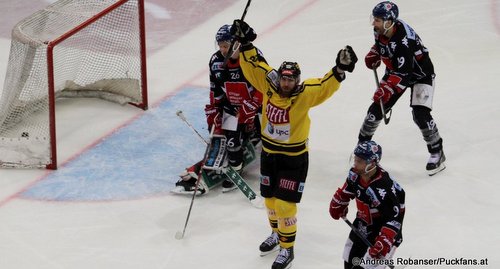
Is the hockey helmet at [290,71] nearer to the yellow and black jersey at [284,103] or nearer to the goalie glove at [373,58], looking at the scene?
the yellow and black jersey at [284,103]

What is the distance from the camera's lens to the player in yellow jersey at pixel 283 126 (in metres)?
6.20

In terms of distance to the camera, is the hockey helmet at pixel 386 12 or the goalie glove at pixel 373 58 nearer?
the hockey helmet at pixel 386 12

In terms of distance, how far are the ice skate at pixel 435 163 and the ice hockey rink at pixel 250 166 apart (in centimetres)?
5

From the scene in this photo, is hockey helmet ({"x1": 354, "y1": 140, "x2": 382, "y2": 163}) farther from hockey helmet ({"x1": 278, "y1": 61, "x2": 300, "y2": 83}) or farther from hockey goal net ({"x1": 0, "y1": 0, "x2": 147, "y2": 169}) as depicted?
hockey goal net ({"x1": 0, "y1": 0, "x2": 147, "y2": 169})

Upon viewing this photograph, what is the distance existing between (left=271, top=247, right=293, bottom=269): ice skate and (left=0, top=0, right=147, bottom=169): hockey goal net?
194 cm

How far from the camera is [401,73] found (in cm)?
716

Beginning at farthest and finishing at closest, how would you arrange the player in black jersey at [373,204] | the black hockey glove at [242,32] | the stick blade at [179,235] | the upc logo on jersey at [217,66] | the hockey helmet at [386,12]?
the upc logo on jersey at [217,66]
the hockey helmet at [386,12]
the stick blade at [179,235]
the black hockey glove at [242,32]
the player in black jersey at [373,204]

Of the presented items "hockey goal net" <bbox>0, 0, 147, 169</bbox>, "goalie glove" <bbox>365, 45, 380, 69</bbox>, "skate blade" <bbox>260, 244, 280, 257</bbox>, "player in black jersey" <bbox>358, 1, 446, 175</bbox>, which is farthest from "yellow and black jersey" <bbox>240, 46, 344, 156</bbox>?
"hockey goal net" <bbox>0, 0, 147, 169</bbox>

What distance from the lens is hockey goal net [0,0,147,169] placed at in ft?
25.0

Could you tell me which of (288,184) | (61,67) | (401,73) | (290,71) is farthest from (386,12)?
(61,67)

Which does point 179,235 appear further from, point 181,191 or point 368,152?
point 368,152

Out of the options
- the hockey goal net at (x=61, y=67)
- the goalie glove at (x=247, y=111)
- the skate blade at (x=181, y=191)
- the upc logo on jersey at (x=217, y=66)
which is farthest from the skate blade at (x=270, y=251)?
the hockey goal net at (x=61, y=67)

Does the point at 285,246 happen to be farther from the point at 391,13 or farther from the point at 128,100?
the point at 128,100

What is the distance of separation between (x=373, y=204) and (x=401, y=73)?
1.60 m
